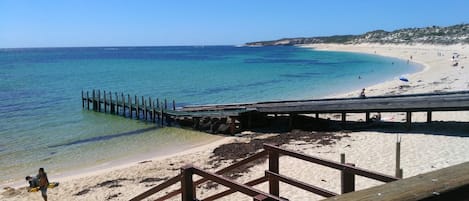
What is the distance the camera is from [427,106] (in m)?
17.3

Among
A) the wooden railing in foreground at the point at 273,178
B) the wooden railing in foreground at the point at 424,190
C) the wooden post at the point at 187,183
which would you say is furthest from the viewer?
the wooden post at the point at 187,183

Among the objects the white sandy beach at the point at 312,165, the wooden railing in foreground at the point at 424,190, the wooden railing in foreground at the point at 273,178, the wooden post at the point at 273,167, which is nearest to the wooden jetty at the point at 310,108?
the white sandy beach at the point at 312,165

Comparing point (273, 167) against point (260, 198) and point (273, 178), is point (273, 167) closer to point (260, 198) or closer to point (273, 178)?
point (273, 178)

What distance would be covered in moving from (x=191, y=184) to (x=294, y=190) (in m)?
7.27

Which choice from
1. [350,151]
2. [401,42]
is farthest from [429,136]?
[401,42]

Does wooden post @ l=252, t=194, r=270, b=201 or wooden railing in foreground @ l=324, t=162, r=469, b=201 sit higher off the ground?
wooden railing in foreground @ l=324, t=162, r=469, b=201

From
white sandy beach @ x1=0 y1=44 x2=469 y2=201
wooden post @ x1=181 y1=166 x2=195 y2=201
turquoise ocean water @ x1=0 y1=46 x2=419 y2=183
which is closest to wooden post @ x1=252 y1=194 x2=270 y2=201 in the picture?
wooden post @ x1=181 y1=166 x2=195 y2=201

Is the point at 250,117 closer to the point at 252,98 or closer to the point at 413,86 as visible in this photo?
the point at 252,98

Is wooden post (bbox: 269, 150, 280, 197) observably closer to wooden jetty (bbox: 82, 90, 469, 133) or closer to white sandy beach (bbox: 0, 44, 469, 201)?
white sandy beach (bbox: 0, 44, 469, 201)

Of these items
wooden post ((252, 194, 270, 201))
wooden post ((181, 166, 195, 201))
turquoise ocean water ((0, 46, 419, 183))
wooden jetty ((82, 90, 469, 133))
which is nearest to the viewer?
wooden post ((252, 194, 270, 201))

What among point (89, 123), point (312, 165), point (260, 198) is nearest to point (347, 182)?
point (260, 198)

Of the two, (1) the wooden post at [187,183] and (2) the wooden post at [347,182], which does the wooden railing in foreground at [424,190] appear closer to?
(2) the wooden post at [347,182]

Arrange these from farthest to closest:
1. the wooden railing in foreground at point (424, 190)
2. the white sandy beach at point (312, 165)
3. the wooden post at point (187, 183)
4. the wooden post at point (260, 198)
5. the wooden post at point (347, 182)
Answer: the white sandy beach at point (312, 165), the wooden post at point (187, 183), the wooden post at point (347, 182), the wooden post at point (260, 198), the wooden railing in foreground at point (424, 190)

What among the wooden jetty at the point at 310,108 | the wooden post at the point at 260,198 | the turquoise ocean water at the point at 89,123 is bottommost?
the turquoise ocean water at the point at 89,123
